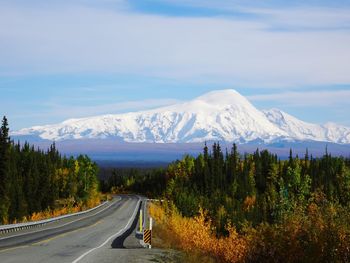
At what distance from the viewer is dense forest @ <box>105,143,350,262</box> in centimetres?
1659

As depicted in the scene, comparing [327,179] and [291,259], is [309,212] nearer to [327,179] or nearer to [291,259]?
[291,259]

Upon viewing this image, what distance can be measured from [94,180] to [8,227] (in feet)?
345

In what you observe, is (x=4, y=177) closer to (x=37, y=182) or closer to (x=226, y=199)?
(x=37, y=182)

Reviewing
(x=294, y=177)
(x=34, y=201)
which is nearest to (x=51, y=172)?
(x=34, y=201)

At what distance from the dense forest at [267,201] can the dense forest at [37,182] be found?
20499 millimetres

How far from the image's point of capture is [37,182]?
10544cm

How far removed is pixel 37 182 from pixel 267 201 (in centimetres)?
6141

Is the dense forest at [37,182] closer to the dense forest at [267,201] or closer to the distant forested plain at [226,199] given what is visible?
the distant forested plain at [226,199]

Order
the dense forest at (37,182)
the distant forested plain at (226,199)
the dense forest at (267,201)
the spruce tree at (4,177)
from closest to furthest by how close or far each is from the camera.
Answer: the dense forest at (267,201)
the distant forested plain at (226,199)
the spruce tree at (4,177)
the dense forest at (37,182)

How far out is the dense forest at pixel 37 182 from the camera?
86.1 metres

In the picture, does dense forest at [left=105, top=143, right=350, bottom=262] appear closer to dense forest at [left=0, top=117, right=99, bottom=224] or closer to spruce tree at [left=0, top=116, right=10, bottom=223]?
dense forest at [left=0, top=117, right=99, bottom=224]

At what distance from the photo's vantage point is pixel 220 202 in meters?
140

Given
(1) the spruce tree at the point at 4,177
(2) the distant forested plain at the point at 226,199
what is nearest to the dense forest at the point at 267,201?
(2) the distant forested plain at the point at 226,199

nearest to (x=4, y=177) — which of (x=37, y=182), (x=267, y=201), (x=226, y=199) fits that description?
(x=37, y=182)
